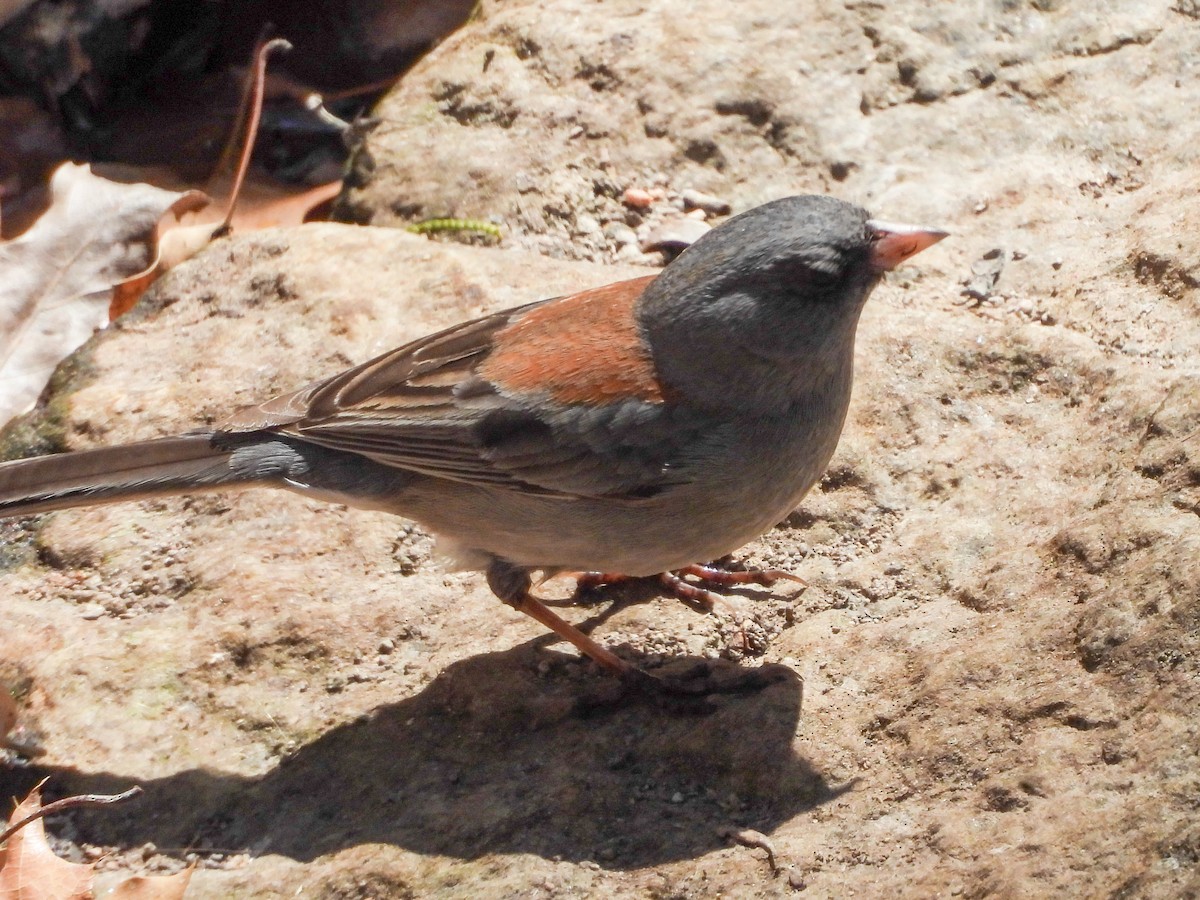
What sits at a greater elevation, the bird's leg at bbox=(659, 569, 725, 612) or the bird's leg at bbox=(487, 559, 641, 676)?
the bird's leg at bbox=(487, 559, 641, 676)

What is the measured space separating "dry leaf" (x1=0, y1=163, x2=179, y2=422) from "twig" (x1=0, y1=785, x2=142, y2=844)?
5.77 feet

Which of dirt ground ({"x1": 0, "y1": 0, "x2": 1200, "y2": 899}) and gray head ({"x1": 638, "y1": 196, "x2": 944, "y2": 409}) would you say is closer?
dirt ground ({"x1": 0, "y1": 0, "x2": 1200, "y2": 899})

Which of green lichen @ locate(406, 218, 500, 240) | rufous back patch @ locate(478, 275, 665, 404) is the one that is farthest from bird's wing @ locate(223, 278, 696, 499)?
green lichen @ locate(406, 218, 500, 240)

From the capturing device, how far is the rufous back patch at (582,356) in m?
3.79

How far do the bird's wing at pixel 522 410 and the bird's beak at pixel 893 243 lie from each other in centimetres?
72

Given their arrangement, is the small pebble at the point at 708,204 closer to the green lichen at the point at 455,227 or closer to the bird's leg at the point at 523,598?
the green lichen at the point at 455,227

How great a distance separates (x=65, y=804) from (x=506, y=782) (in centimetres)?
114

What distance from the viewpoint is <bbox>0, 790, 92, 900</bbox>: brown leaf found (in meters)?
3.22

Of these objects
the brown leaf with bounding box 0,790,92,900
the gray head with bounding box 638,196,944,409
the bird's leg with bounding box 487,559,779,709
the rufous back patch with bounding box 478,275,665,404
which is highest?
the gray head with bounding box 638,196,944,409

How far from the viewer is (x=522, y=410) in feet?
12.5

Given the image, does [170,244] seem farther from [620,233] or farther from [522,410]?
[522,410]

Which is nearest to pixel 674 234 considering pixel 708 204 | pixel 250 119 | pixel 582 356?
pixel 708 204

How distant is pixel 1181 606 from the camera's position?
9.93 ft

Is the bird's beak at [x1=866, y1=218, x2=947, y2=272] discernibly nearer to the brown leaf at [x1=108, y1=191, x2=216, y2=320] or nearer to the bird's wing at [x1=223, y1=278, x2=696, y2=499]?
the bird's wing at [x1=223, y1=278, x2=696, y2=499]
